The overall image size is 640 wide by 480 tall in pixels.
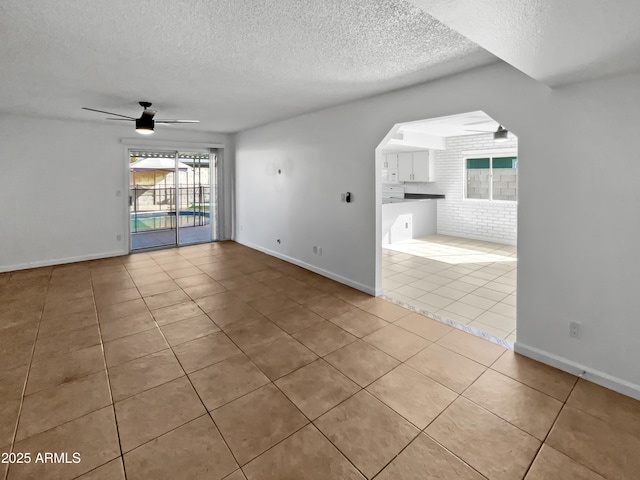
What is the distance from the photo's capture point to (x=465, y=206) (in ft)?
26.2

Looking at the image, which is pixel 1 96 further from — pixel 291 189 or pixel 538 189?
pixel 538 189

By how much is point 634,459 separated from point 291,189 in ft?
16.1

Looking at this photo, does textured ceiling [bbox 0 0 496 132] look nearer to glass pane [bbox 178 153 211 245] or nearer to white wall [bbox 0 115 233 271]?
white wall [bbox 0 115 233 271]

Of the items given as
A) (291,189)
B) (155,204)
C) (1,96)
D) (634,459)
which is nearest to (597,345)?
(634,459)

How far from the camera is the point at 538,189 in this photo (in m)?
2.55

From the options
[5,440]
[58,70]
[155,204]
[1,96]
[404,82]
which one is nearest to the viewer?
[5,440]

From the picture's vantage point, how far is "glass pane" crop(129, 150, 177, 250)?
8.38 meters

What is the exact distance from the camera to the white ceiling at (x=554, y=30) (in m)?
1.35

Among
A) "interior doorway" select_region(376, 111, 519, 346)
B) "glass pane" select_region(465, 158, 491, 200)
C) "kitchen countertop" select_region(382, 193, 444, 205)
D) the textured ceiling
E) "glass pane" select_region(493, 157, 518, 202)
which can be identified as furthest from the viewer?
"kitchen countertop" select_region(382, 193, 444, 205)

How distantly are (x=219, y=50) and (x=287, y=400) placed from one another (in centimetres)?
274

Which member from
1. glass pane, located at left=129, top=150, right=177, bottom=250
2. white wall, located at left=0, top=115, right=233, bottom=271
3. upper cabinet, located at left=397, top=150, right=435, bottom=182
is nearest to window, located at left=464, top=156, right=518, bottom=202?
upper cabinet, located at left=397, top=150, right=435, bottom=182

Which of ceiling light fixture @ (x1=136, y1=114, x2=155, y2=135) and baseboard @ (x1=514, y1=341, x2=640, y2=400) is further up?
ceiling light fixture @ (x1=136, y1=114, x2=155, y2=135)

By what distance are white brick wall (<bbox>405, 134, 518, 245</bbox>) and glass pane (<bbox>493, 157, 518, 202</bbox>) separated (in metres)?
0.28

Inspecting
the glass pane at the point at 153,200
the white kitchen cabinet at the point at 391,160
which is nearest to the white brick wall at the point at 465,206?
the white kitchen cabinet at the point at 391,160
